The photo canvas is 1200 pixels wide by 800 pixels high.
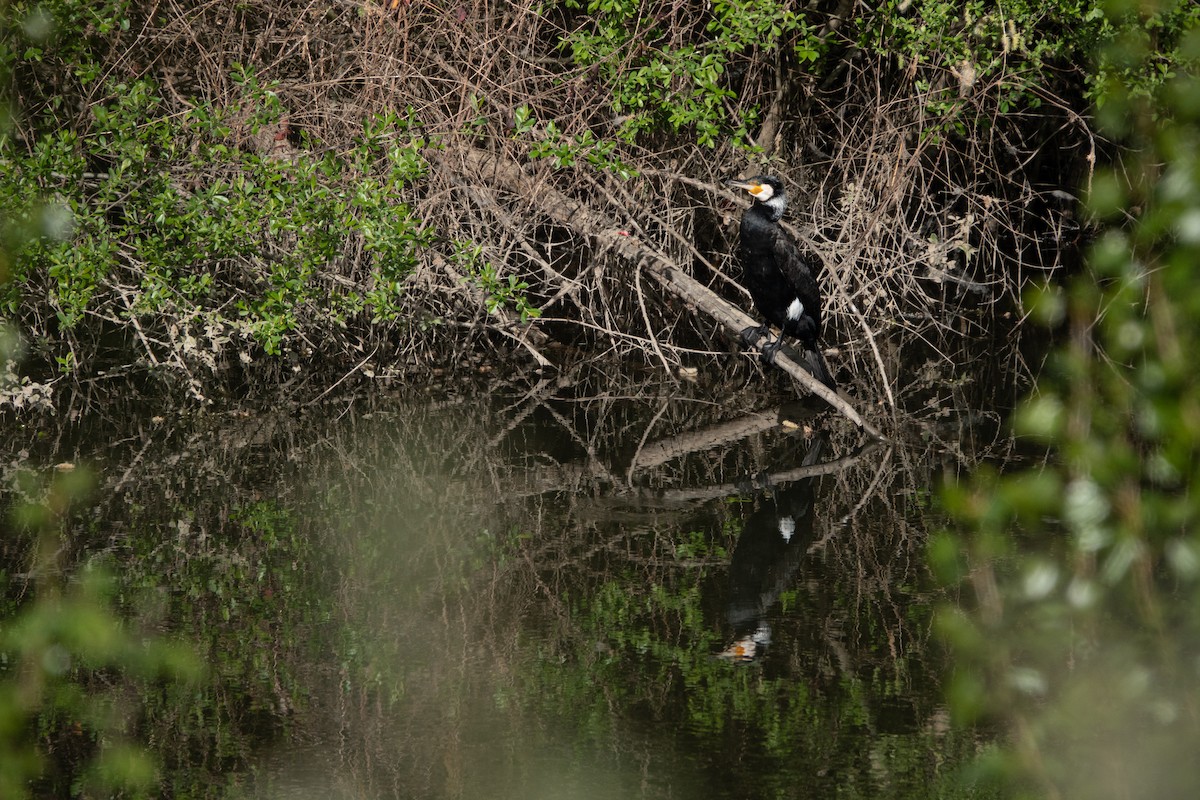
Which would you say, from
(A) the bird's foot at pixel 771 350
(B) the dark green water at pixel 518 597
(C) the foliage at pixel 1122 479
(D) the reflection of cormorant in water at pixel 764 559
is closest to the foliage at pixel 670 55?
(A) the bird's foot at pixel 771 350

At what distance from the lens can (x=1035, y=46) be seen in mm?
7254

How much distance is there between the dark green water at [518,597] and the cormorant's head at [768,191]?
3.41 feet

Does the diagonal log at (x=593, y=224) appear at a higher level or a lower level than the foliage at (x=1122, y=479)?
lower

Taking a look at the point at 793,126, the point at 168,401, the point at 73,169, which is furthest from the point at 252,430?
the point at 793,126

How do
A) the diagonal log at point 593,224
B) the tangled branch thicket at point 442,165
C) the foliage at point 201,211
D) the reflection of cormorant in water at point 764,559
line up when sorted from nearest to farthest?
the reflection of cormorant in water at point 764,559 → the foliage at point 201,211 → the tangled branch thicket at point 442,165 → the diagonal log at point 593,224

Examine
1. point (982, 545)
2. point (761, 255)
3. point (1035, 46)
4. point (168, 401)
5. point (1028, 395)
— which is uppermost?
point (982, 545)

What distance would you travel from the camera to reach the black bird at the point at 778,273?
6.93 metres

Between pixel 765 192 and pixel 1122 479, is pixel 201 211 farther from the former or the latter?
pixel 1122 479

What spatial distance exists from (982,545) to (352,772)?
6.52 feet

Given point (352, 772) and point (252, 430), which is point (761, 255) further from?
point (352, 772)

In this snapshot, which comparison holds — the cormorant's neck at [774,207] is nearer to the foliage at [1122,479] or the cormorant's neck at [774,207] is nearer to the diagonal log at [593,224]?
the diagonal log at [593,224]

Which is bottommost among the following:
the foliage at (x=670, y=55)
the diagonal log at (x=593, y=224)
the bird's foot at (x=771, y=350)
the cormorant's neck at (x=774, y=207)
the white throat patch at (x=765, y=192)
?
the bird's foot at (x=771, y=350)

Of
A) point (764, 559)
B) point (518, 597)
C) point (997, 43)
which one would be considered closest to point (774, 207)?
point (997, 43)

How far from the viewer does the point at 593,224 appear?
755 cm
